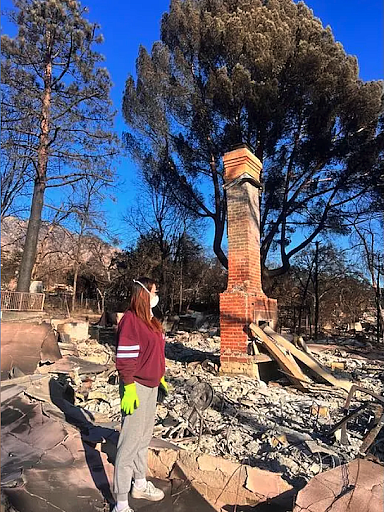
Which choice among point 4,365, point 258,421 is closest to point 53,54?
point 4,365

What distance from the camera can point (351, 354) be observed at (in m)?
12.4

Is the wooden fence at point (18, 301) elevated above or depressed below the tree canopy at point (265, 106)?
below

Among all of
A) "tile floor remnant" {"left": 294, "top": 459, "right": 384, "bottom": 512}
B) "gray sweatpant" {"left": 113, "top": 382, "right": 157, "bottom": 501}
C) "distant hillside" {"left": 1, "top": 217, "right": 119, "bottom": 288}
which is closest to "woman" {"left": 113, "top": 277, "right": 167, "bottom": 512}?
"gray sweatpant" {"left": 113, "top": 382, "right": 157, "bottom": 501}

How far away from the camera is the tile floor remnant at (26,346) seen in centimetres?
614

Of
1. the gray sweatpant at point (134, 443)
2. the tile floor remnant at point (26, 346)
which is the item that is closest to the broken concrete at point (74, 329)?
the tile floor remnant at point (26, 346)

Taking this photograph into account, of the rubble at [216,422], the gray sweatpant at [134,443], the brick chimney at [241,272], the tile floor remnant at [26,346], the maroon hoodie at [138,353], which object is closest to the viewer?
the gray sweatpant at [134,443]

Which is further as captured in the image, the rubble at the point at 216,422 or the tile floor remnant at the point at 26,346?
the tile floor remnant at the point at 26,346

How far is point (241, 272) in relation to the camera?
7750mm

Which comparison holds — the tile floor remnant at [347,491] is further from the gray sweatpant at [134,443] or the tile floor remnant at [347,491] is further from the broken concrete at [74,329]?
the broken concrete at [74,329]

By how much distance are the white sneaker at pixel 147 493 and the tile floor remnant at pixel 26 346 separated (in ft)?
11.8

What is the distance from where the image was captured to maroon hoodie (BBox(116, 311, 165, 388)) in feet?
9.25

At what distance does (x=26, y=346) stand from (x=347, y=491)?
5562 mm

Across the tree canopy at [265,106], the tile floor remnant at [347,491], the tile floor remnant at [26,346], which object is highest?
the tree canopy at [265,106]

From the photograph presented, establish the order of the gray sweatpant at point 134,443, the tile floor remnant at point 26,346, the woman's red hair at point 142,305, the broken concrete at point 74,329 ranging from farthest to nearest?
the broken concrete at point 74,329 → the tile floor remnant at point 26,346 → the woman's red hair at point 142,305 → the gray sweatpant at point 134,443
